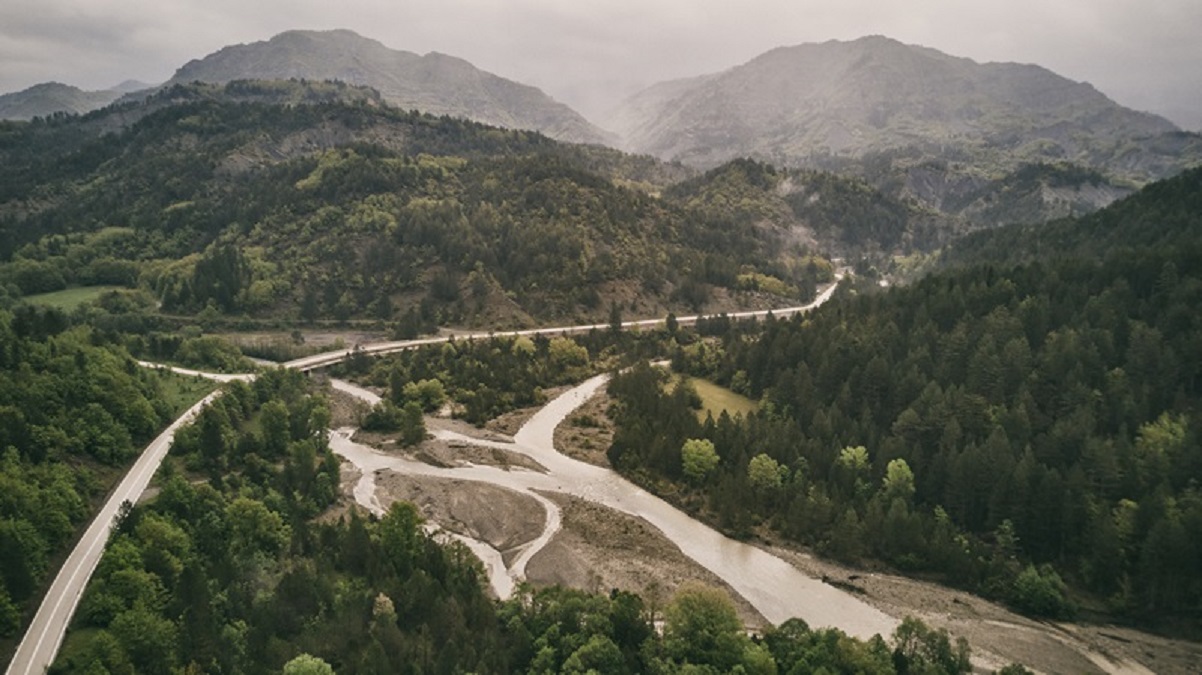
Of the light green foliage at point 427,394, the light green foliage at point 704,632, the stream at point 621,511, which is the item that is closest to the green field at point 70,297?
the light green foliage at point 427,394

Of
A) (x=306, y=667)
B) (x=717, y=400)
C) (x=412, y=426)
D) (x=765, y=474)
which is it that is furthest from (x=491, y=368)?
(x=306, y=667)

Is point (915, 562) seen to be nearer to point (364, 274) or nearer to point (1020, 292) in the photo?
point (1020, 292)

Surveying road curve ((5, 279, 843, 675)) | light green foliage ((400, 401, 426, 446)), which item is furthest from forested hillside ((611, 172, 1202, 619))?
road curve ((5, 279, 843, 675))

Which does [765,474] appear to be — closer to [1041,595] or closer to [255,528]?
[1041,595]

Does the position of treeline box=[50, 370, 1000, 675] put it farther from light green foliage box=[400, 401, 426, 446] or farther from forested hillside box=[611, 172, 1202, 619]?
light green foliage box=[400, 401, 426, 446]

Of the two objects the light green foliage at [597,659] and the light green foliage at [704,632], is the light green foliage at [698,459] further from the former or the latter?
the light green foliage at [597,659]

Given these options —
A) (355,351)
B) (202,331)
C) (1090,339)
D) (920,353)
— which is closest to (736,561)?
(920,353)
